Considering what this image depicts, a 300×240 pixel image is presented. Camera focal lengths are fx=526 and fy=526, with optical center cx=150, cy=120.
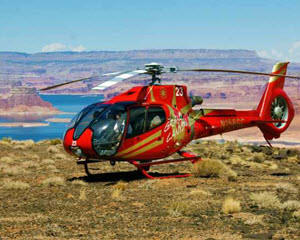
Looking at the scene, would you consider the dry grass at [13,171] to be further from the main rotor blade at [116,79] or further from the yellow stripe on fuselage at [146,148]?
the main rotor blade at [116,79]

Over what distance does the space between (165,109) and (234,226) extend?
744cm

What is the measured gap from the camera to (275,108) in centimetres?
2298

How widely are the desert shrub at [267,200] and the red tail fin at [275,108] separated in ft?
29.7

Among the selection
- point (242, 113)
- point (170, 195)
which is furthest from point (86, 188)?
point (242, 113)

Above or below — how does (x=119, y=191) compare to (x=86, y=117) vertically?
below

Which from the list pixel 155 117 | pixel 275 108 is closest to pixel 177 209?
pixel 155 117

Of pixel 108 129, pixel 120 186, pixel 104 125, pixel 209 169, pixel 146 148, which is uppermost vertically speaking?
pixel 104 125

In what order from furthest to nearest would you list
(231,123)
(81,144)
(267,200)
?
(231,123)
(81,144)
(267,200)

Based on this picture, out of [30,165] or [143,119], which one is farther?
[30,165]

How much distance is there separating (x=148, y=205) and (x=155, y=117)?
467 cm

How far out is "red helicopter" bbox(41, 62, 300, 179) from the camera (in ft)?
53.1

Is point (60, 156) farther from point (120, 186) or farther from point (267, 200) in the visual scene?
point (267, 200)

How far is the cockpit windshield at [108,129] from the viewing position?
16078 mm

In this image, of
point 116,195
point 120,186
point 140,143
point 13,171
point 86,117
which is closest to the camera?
point 116,195
